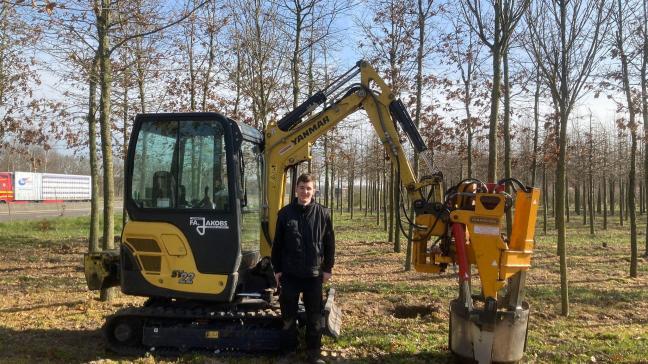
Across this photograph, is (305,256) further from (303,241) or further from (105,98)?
(105,98)

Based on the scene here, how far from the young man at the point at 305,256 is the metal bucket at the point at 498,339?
1.54 meters

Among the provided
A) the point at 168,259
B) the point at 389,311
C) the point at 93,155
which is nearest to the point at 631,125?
the point at 389,311

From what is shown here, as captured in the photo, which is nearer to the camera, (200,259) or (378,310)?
(200,259)

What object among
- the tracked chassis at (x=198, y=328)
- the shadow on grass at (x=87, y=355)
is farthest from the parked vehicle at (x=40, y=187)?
the tracked chassis at (x=198, y=328)

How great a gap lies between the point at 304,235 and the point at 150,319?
84.5 inches

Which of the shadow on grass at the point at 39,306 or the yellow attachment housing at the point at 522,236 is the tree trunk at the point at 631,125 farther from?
the shadow on grass at the point at 39,306

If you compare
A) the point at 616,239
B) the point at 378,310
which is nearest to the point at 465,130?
the point at 616,239

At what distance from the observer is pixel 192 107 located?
14453 mm

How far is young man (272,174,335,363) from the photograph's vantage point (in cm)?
535

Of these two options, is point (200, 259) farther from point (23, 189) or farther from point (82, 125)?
point (23, 189)

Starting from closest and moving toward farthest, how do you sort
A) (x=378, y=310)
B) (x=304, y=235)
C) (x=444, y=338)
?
(x=304, y=235) → (x=444, y=338) → (x=378, y=310)

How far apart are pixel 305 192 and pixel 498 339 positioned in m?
2.49

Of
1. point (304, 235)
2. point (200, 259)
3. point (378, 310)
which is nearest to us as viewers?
point (304, 235)

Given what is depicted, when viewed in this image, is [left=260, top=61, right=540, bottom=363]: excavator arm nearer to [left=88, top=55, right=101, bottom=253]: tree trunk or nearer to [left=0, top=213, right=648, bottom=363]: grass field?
[left=0, top=213, right=648, bottom=363]: grass field
